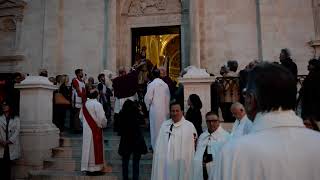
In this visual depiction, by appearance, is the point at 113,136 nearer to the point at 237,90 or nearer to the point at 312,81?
the point at 237,90

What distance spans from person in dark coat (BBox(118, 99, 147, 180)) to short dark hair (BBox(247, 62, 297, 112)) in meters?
5.40

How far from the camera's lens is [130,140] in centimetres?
692

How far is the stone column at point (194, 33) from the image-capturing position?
46.0 ft

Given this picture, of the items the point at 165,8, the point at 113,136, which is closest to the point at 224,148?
the point at 113,136

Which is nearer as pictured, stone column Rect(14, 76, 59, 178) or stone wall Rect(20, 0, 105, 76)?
stone column Rect(14, 76, 59, 178)

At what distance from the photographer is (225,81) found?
364 inches

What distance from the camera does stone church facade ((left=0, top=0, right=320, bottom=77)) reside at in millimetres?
13586

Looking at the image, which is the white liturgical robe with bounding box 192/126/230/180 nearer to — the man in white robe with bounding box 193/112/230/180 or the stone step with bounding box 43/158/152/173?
the man in white robe with bounding box 193/112/230/180

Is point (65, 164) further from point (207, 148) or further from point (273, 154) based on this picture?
point (273, 154)

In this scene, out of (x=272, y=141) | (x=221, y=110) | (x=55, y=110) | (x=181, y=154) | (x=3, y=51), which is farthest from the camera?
(x=3, y=51)

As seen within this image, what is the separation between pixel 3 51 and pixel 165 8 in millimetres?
8186

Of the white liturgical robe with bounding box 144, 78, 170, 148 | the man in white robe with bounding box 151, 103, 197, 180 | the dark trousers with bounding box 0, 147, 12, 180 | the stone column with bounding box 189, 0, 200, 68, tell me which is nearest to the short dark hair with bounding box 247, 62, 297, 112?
the man in white robe with bounding box 151, 103, 197, 180

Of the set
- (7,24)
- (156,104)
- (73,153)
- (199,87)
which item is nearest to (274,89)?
(156,104)

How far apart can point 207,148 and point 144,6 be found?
38.8 feet
